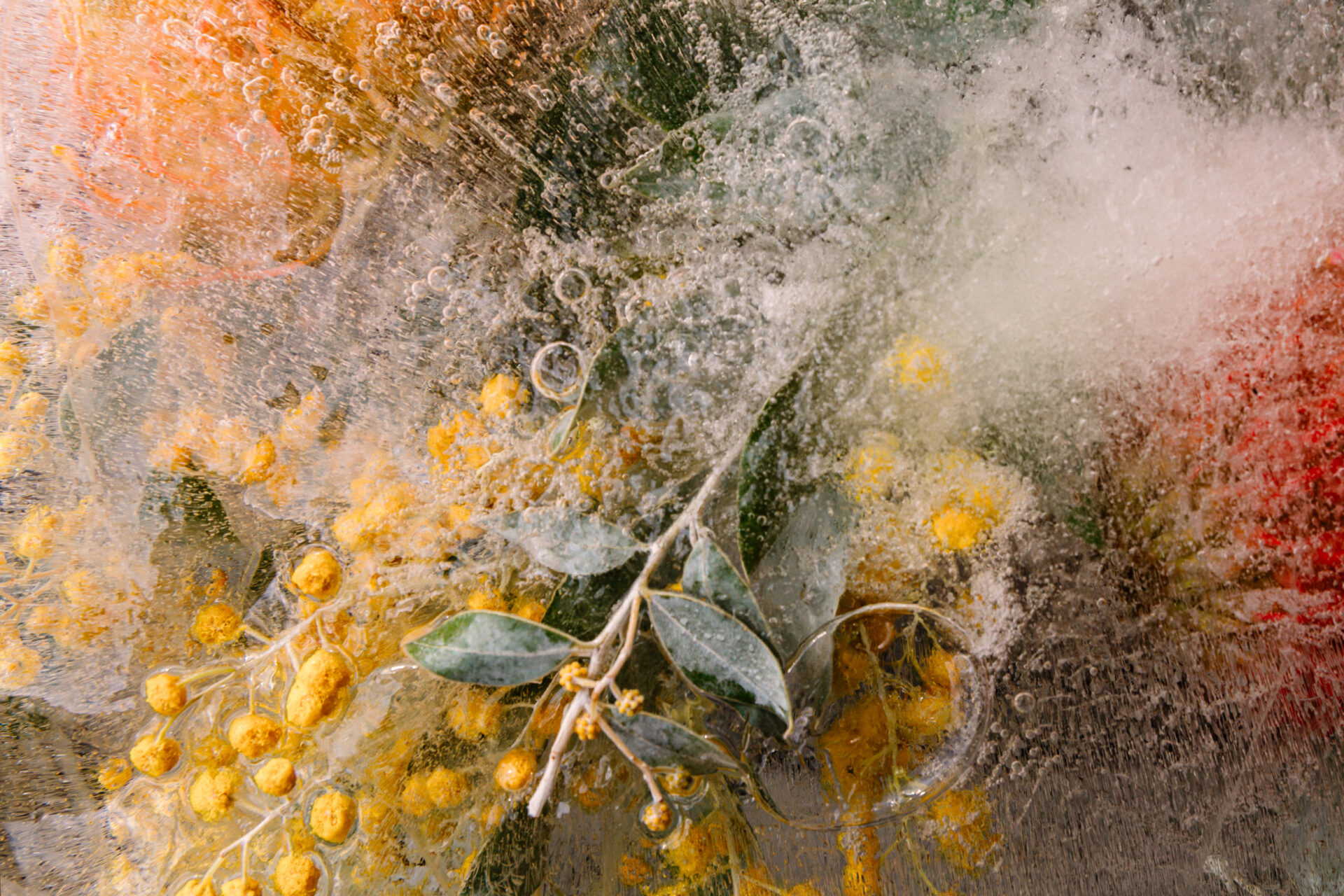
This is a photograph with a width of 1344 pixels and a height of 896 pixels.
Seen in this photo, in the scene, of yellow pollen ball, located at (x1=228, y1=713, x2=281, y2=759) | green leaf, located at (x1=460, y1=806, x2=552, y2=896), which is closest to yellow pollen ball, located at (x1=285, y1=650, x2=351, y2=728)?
yellow pollen ball, located at (x1=228, y1=713, x2=281, y2=759)

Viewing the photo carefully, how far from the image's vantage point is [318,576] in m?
0.39

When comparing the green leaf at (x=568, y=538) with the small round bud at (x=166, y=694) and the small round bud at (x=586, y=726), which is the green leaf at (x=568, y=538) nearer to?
the small round bud at (x=586, y=726)

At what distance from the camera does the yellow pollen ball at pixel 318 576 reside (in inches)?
15.2

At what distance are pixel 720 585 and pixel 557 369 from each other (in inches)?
6.0

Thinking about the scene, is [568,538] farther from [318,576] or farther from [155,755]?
[155,755]

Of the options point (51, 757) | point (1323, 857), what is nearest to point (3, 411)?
point (51, 757)

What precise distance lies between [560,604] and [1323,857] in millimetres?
481

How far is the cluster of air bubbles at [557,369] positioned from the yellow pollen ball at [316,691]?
179mm

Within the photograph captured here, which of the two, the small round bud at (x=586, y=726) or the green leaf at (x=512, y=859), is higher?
the small round bud at (x=586, y=726)

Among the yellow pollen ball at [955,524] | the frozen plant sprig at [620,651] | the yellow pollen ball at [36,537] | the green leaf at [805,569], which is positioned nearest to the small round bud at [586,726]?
the frozen plant sprig at [620,651]

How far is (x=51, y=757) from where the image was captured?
0.41 metres

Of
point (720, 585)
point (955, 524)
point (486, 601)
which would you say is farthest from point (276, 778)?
point (955, 524)

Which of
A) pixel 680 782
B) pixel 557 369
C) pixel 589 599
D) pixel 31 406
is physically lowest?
pixel 680 782

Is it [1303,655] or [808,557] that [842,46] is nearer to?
[808,557]
